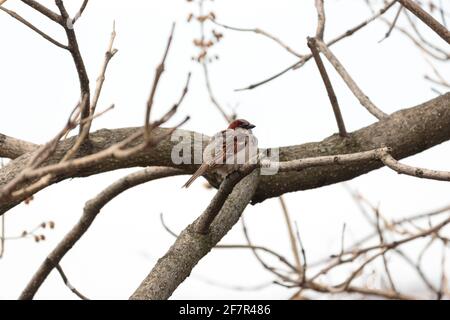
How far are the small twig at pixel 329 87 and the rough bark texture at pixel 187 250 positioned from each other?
86cm

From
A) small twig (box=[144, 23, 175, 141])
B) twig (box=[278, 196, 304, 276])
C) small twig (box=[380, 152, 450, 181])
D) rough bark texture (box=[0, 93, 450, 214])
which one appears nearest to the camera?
small twig (box=[144, 23, 175, 141])

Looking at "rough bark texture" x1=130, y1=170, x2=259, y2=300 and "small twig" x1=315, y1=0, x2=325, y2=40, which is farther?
"small twig" x1=315, y1=0, x2=325, y2=40

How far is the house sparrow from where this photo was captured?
16.2ft

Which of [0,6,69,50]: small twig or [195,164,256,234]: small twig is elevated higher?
[0,6,69,50]: small twig

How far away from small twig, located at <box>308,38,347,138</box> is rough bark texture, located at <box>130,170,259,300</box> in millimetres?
859

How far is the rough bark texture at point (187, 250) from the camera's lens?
4395mm

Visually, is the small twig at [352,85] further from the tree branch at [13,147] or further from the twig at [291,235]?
the tree branch at [13,147]

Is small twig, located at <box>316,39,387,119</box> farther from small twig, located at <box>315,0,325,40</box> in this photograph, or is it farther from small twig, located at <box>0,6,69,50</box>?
small twig, located at <box>0,6,69,50</box>

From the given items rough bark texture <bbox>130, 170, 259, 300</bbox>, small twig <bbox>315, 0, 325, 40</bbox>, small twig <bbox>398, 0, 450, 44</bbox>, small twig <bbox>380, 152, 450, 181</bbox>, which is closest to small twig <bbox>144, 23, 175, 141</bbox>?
small twig <bbox>380, 152, 450, 181</bbox>

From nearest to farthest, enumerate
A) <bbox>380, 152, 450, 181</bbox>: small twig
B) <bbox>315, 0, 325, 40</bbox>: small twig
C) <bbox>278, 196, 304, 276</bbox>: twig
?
<bbox>380, 152, 450, 181</bbox>: small twig → <bbox>278, 196, 304, 276</bbox>: twig → <bbox>315, 0, 325, 40</bbox>: small twig

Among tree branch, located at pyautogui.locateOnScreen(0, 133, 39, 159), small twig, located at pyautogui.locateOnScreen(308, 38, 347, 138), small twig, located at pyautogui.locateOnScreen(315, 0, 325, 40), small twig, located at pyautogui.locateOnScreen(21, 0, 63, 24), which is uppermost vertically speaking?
small twig, located at pyautogui.locateOnScreen(315, 0, 325, 40)
